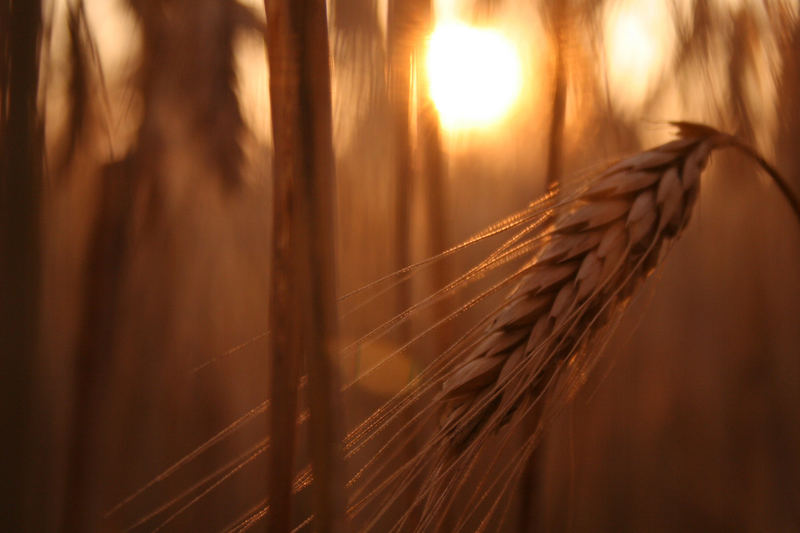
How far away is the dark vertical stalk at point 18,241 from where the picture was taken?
2.06 feet

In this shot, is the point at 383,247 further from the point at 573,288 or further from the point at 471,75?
the point at 573,288

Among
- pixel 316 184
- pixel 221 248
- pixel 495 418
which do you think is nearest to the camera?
pixel 316 184

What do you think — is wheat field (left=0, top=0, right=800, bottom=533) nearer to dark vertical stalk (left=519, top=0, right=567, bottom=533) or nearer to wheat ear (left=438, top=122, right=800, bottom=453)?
dark vertical stalk (left=519, top=0, right=567, bottom=533)

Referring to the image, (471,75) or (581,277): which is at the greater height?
(471,75)

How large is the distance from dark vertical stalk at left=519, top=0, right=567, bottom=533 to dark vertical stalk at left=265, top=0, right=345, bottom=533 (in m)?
0.36

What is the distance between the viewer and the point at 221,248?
2.56 feet

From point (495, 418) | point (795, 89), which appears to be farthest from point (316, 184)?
point (795, 89)

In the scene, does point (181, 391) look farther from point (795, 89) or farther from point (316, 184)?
point (795, 89)

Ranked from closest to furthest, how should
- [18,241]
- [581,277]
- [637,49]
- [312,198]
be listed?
1. [312,198]
2. [581,277]
3. [18,241]
4. [637,49]

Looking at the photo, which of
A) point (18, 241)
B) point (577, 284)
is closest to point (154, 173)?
point (18, 241)

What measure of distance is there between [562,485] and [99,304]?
2.05ft

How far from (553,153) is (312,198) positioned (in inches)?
18.7

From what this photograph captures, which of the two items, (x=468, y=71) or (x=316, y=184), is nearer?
(x=316, y=184)

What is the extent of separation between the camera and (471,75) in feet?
2.45
